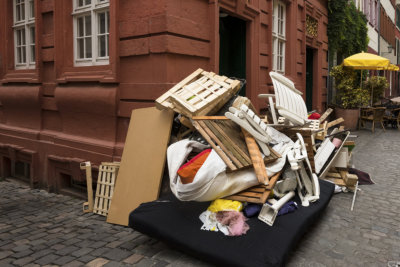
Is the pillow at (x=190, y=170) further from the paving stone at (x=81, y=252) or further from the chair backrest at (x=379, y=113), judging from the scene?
the chair backrest at (x=379, y=113)

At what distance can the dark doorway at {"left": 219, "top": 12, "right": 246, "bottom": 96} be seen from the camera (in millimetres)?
7797

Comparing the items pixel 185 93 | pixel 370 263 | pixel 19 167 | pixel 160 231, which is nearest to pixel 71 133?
pixel 19 167

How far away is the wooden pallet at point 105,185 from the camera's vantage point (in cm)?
539

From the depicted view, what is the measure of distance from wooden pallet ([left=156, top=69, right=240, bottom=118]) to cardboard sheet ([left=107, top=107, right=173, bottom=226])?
0.24 m

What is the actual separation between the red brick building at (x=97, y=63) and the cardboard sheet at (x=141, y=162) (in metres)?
0.47

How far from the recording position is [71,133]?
6.68 metres

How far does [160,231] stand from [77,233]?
1.51 m

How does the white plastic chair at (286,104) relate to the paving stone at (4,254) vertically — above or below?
above

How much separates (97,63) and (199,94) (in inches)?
89.9

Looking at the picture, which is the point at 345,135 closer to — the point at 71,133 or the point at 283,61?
the point at 283,61

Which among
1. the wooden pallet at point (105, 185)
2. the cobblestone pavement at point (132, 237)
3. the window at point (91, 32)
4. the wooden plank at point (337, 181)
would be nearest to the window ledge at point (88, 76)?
the window at point (91, 32)

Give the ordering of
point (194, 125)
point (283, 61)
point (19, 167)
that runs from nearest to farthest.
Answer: point (194, 125)
point (19, 167)
point (283, 61)

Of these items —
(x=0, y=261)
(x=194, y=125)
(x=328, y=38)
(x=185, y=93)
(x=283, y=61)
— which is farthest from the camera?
(x=328, y=38)

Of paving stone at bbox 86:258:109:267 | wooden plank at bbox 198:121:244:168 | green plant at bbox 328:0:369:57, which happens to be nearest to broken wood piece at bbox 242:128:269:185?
wooden plank at bbox 198:121:244:168
